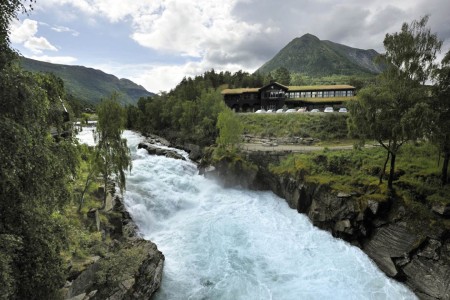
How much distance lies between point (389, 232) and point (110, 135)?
2456cm

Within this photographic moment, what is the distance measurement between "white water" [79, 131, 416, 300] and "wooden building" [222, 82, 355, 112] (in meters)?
45.0

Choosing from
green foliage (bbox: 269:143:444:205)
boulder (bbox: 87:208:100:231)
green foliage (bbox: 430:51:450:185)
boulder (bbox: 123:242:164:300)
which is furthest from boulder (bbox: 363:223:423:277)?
boulder (bbox: 87:208:100:231)

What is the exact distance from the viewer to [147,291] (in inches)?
682

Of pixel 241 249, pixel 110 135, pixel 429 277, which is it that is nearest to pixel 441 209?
pixel 429 277

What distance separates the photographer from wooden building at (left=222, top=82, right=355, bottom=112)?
2916 inches

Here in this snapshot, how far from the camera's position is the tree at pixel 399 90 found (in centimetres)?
2119

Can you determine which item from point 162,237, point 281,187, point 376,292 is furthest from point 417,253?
point 162,237

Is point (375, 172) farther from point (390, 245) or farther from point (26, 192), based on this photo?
point (26, 192)

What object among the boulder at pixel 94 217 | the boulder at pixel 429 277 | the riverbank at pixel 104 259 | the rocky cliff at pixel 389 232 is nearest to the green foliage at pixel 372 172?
the rocky cliff at pixel 389 232

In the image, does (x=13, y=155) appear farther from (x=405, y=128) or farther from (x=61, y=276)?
(x=405, y=128)

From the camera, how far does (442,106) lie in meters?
21.1

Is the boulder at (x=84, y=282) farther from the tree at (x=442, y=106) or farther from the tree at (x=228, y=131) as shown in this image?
the tree at (x=228, y=131)

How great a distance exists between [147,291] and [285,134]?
4168 centimetres

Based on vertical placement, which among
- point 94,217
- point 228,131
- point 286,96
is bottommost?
point 94,217
